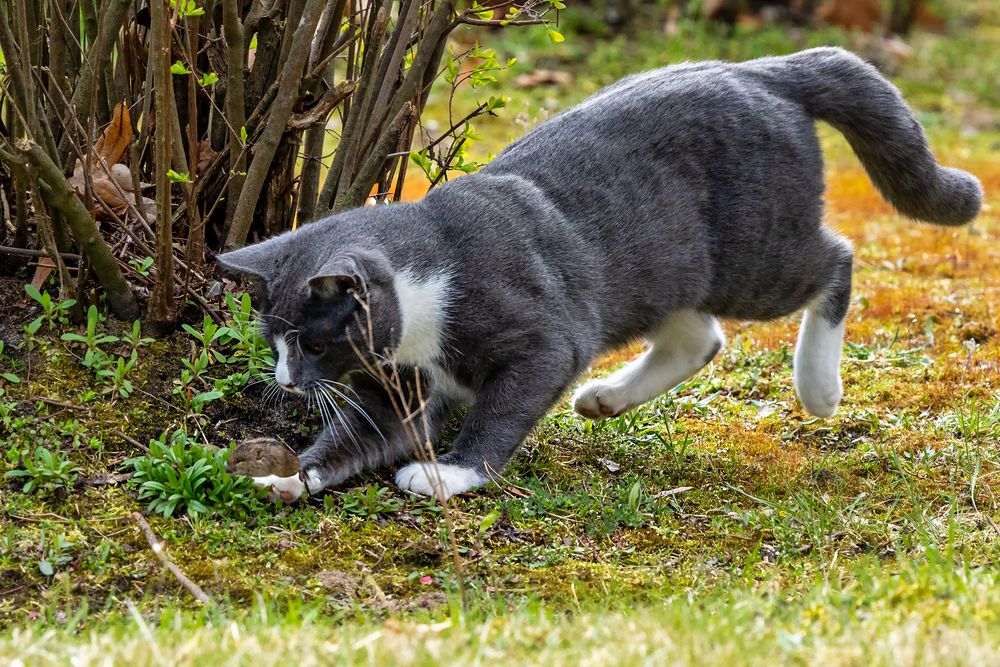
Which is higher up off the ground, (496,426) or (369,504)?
(496,426)

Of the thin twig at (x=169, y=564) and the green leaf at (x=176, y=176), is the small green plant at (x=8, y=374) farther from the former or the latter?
the green leaf at (x=176, y=176)

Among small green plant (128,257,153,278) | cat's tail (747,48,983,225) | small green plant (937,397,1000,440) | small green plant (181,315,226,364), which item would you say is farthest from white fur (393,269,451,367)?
small green plant (937,397,1000,440)

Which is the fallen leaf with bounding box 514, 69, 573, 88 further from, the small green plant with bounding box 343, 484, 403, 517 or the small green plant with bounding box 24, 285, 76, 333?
the small green plant with bounding box 343, 484, 403, 517

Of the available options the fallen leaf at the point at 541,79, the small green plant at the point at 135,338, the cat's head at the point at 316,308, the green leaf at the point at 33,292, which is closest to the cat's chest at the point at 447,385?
the cat's head at the point at 316,308

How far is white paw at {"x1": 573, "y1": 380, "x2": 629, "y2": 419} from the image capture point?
4508mm

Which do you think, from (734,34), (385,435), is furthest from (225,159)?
(734,34)

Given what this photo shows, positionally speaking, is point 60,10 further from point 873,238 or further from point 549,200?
point 873,238

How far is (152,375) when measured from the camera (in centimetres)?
394

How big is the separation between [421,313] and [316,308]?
13.6 inches

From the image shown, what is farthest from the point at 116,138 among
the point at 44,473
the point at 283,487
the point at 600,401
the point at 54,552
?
the point at 600,401

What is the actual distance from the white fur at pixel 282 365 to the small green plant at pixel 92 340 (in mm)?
613

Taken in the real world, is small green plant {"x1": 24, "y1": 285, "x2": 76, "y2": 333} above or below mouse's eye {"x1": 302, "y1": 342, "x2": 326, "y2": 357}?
below

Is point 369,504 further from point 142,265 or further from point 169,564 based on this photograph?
point 142,265

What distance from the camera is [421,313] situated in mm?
3684
